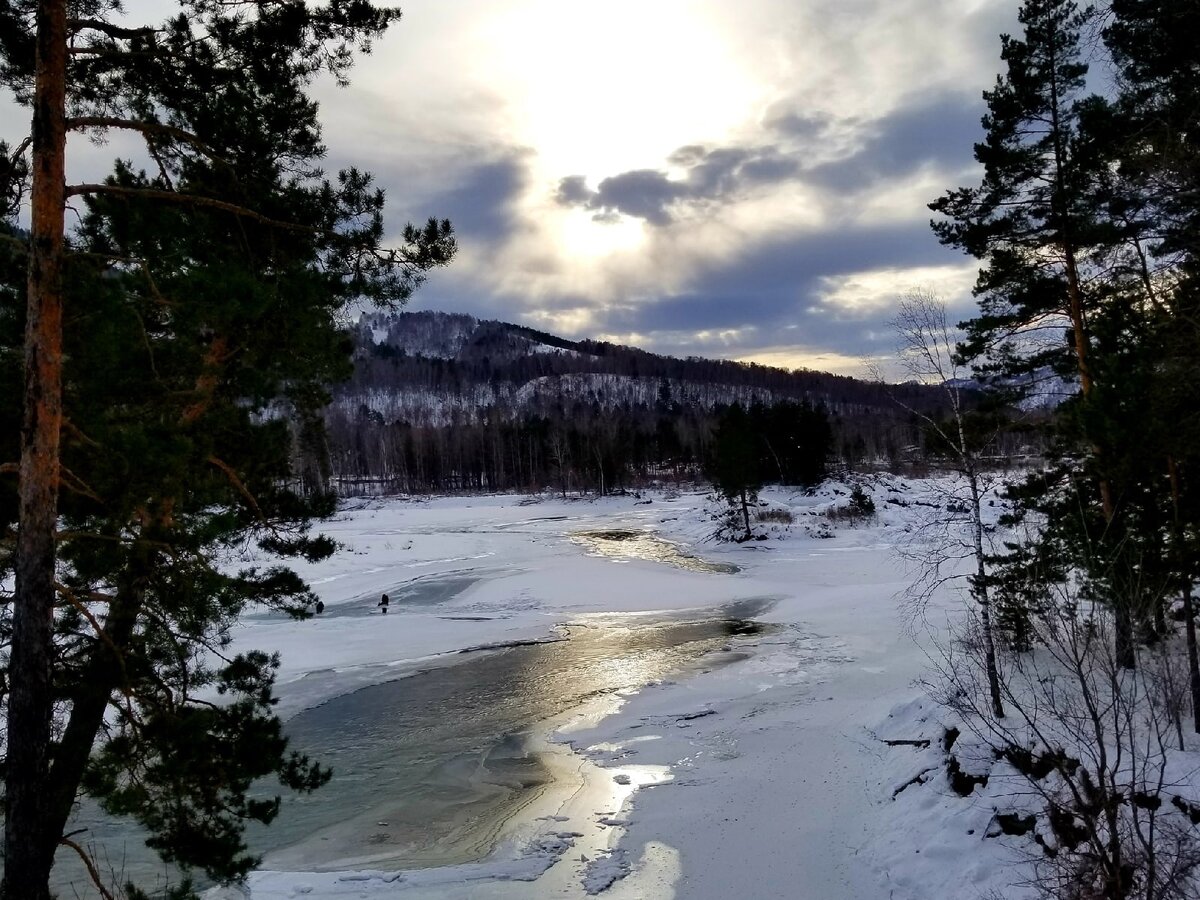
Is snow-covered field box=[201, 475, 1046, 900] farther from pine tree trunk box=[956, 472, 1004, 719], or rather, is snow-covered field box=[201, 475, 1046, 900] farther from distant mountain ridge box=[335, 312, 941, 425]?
distant mountain ridge box=[335, 312, 941, 425]

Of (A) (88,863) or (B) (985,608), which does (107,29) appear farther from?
(B) (985,608)

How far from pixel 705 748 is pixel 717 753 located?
319 millimetres

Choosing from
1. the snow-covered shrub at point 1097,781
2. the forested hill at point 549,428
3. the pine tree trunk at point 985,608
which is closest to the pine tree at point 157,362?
the snow-covered shrub at point 1097,781

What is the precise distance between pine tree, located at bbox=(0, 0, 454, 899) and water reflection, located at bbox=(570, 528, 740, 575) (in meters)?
26.5

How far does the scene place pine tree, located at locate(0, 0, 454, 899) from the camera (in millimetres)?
4656

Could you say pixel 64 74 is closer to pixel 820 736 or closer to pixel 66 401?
pixel 66 401

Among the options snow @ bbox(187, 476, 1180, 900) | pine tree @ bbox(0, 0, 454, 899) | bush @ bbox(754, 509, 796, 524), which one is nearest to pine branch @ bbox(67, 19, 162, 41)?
pine tree @ bbox(0, 0, 454, 899)

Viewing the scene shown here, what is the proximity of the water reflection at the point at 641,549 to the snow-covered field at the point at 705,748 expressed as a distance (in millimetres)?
2176

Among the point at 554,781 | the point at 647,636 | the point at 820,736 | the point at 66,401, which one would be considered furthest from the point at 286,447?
the point at 647,636

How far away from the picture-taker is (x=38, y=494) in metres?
4.62

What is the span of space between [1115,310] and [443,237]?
9.93m

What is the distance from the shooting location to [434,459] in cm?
9912

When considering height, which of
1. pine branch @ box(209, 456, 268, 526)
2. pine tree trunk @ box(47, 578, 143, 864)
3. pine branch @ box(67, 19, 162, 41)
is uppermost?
pine branch @ box(67, 19, 162, 41)

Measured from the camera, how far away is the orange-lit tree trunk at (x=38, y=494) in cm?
456
